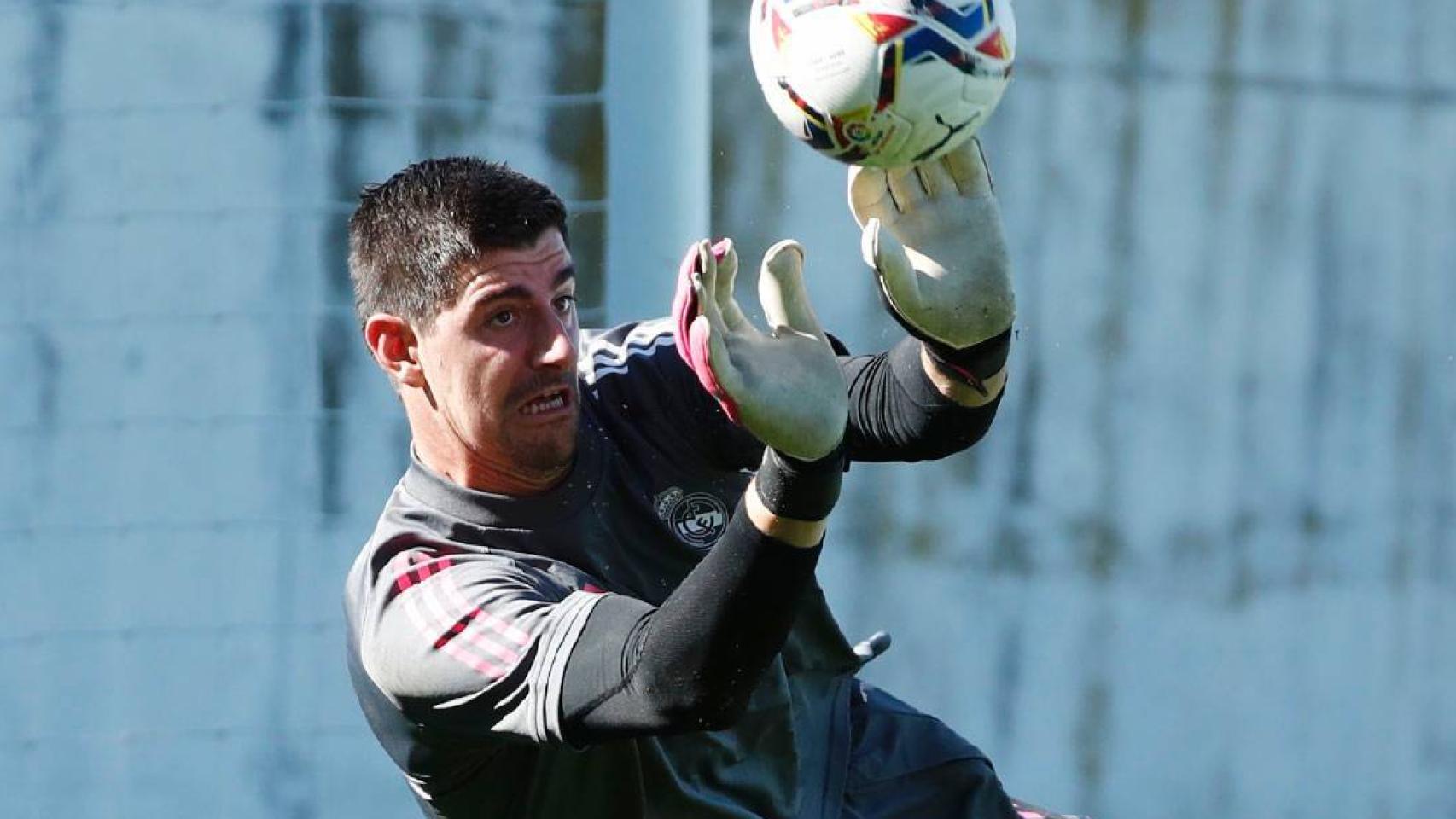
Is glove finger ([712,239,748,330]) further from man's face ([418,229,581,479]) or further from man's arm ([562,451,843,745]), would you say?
man's face ([418,229,581,479])

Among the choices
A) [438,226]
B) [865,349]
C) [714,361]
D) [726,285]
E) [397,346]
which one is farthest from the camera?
[865,349]

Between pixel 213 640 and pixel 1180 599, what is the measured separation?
245cm

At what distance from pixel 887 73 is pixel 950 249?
307mm

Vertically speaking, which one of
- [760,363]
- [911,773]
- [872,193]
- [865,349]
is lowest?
[911,773]

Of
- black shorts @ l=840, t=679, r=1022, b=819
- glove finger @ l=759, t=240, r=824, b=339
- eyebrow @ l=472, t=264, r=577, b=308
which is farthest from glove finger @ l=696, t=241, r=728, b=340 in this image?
black shorts @ l=840, t=679, r=1022, b=819

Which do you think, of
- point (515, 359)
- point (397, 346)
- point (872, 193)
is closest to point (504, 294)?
point (515, 359)

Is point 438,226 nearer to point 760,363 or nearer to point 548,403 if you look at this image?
point 548,403

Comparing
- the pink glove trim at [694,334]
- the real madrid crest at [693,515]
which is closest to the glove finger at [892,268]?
the pink glove trim at [694,334]

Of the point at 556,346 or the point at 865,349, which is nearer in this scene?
the point at 556,346

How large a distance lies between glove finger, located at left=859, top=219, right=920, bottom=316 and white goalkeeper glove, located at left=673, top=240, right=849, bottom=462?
22cm

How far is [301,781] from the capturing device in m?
5.45

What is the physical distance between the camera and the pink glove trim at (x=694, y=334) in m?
3.03

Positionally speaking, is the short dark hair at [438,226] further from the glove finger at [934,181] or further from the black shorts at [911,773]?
the black shorts at [911,773]

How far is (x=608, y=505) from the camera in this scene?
3.71 m
